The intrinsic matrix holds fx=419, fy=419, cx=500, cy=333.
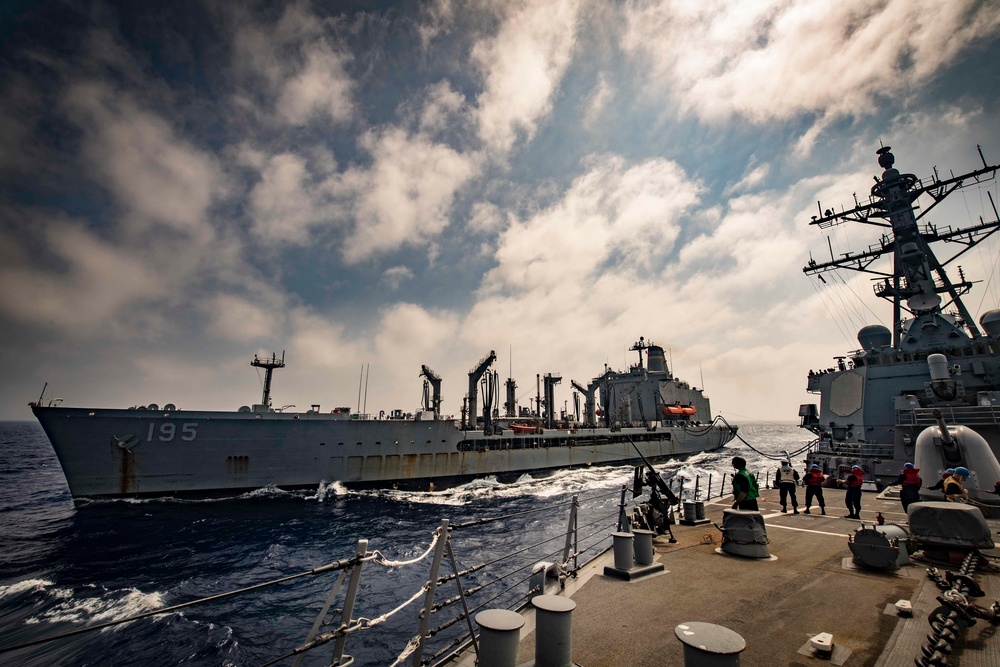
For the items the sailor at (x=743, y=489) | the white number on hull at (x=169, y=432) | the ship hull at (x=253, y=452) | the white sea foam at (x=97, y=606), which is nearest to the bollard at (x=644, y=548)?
the sailor at (x=743, y=489)

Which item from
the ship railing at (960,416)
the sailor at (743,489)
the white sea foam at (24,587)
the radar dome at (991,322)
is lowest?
the white sea foam at (24,587)

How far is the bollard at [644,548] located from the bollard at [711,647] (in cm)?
366

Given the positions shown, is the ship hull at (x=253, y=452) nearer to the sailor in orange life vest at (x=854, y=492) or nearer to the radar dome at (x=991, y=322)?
the sailor in orange life vest at (x=854, y=492)

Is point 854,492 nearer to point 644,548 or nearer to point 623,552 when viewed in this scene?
point 644,548

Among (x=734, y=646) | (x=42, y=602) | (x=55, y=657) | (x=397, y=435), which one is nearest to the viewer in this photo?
(x=734, y=646)

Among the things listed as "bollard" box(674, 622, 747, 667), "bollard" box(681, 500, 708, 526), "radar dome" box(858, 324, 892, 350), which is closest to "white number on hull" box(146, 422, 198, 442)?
"bollard" box(681, 500, 708, 526)

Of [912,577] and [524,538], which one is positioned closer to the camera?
[912,577]

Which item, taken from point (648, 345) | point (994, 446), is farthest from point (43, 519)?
point (648, 345)

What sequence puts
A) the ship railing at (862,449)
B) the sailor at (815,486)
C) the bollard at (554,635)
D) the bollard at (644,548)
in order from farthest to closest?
the ship railing at (862,449) < the sailor at (815,486) < the bollard at (644,548) < the bollard at (554,635)

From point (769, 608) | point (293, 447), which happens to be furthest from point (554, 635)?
point (293, 447)

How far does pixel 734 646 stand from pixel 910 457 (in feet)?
70.3

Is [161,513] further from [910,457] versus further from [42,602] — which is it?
[910,457]

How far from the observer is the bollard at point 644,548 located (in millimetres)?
6781

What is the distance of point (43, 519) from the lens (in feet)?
69.4
